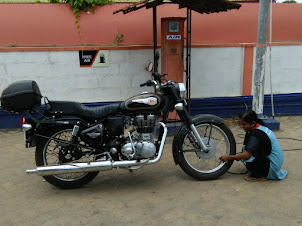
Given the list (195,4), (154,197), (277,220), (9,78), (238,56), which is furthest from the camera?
(238,56)

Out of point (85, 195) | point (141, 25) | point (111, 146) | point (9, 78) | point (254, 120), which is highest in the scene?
point (141, 25)

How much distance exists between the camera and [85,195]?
3.39 metres

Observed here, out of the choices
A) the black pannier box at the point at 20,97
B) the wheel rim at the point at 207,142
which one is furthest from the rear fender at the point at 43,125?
the wheel rim at the point at 207,142

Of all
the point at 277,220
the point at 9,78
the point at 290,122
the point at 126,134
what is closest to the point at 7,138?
the point at 9,78

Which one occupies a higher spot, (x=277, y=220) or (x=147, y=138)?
(x=147, y=138)

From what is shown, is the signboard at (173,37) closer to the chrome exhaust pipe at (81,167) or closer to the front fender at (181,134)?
the front fender at (181,134)

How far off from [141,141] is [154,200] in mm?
671

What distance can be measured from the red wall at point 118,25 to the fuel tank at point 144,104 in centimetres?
296

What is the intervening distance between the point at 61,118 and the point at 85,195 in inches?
36.3

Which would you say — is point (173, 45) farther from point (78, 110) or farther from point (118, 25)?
point (78, 110)

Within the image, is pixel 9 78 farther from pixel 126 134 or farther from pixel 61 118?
pixel 126 134

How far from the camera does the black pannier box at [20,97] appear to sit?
3.18 metres

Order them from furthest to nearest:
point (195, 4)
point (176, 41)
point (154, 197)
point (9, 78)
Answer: point (9, 78), point (176, 41), point (195, 4), point (154, 197)

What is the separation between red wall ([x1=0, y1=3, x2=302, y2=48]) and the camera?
5.77m
